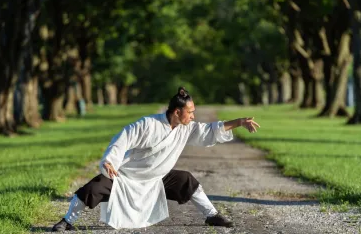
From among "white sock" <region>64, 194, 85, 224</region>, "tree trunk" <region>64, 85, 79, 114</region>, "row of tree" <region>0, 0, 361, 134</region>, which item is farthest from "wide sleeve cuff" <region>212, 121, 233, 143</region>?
A: "tree trunk" <region>64, 85, 79, 114</region>

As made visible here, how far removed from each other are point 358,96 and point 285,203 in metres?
21.5

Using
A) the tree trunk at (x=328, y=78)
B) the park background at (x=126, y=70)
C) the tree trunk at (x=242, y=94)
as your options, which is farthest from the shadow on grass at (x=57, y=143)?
the tree trunk at (x=242, y=94)

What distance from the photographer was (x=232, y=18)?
177 ft

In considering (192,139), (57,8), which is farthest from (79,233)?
(57,8)

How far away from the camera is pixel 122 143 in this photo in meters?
8.27

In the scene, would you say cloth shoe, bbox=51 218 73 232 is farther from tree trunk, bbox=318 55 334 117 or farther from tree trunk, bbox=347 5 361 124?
tree trunk, bbox=318 55 334 117

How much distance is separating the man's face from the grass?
1.90m

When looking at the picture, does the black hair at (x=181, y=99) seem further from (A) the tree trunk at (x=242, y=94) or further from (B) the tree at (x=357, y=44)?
(A) the tree trunk at (x=242, y=94)

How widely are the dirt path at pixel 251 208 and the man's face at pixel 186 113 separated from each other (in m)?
Result: 1.10

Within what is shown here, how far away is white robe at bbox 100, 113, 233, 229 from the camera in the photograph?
27.7 ft

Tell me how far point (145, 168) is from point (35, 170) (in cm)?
687

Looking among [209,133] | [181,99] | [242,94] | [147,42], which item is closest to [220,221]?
[209,133]

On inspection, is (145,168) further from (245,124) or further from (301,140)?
(301,140)

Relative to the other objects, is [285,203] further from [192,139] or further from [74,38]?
[74,38]
